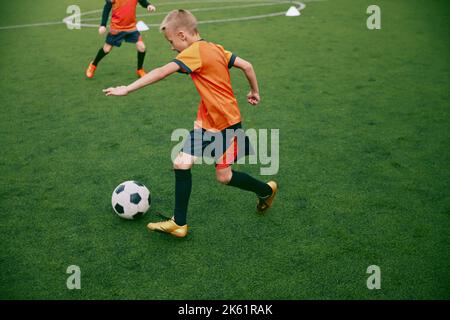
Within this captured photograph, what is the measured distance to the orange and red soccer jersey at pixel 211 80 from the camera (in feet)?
8.51

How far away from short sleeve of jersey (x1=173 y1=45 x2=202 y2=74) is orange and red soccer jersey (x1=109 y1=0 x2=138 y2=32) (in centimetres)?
395

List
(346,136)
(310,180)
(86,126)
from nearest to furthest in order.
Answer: (310,180), (346,136), (86,126)

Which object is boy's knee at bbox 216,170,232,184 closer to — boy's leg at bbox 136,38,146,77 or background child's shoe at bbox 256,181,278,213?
background child's shoe at bbox 256,181,278,213

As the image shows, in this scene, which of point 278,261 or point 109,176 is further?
point 109,176

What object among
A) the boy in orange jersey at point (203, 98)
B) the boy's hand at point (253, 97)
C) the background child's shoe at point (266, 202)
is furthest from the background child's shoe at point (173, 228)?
the boy's hand at point (253, 97)

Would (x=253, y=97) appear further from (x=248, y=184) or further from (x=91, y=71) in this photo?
(x=91, y=71)

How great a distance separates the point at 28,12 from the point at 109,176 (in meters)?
9.28

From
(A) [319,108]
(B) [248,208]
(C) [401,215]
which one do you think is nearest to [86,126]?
(B) [248,208]

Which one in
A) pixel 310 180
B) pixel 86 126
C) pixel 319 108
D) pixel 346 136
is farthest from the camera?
pixel 319 108

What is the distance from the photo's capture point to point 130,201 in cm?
317

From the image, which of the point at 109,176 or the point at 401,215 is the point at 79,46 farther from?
the point at 401,215

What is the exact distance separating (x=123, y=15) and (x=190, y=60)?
13.2 feet

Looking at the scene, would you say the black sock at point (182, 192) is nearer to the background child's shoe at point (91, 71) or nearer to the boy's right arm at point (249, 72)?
the boy's right arm at point (249, 72)
